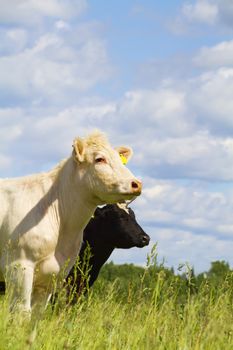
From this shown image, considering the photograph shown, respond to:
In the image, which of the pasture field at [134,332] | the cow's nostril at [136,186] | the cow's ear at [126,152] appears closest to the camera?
the pasture field at [134,332]

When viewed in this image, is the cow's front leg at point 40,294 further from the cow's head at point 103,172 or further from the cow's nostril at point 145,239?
the cow's nostril at point 145,239

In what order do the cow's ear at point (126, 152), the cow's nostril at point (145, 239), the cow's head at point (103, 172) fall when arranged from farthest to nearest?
the cow's nostril at point (145, 239)
the cow's ear at point (126, 152)
the cow's head at point (103, 172)

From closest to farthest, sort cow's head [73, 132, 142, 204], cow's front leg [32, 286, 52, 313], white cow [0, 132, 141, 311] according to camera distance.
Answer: cow's head [73, 132, 142, 204] → white cow [0, 132, 141, 311] → cow's front leg [32, 286, 52, 313]

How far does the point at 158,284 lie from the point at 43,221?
3324mm

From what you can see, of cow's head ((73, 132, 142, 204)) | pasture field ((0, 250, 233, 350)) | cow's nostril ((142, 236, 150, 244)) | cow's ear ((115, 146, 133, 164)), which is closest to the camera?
pasture field ((0, 250, 233, 350))

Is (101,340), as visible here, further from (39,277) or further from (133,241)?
(133,241)

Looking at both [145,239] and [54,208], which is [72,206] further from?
[145,239]

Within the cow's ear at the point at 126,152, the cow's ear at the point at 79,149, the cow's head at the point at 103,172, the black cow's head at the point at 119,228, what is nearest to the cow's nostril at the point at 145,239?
the black cow's head at the point at 119,228

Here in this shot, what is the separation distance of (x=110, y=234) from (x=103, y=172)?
220 centimetres

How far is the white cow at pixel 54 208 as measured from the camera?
9477 millimetres

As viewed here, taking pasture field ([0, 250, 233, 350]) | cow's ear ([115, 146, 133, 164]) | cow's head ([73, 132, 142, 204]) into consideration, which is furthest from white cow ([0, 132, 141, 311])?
pasture field ([0, 250, 233, 350])

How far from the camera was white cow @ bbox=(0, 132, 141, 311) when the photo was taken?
31.1 feet

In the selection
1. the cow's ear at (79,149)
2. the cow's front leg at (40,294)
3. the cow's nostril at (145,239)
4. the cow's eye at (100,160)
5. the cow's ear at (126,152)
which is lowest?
the cow's front leg at (40,294)

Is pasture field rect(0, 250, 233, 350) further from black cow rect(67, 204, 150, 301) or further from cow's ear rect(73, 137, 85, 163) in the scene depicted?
black cow rect(67, 204, 150, 301)
